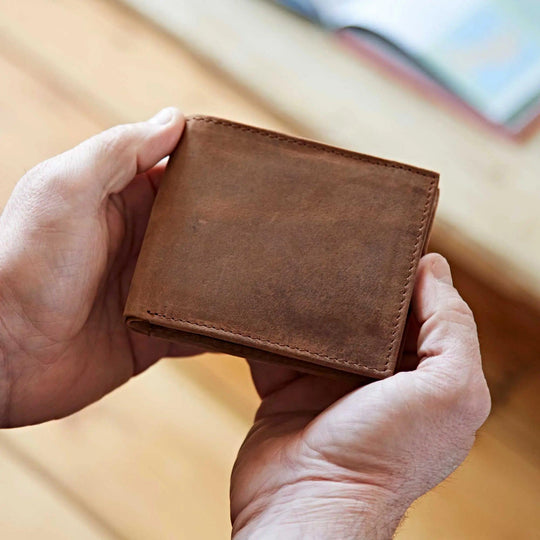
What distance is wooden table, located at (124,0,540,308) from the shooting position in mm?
1064

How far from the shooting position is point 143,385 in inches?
51.6

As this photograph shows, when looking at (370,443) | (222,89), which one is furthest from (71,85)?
(370,443)

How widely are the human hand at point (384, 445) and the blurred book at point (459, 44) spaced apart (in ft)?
1.25

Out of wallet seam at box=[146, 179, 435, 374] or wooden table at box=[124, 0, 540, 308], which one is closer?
wallet seam at box=[146, 179, 435, 374]

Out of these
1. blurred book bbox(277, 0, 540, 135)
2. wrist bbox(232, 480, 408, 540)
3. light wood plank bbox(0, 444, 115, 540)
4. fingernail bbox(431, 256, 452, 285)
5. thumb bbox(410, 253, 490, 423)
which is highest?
blurred book bbox(277, 0, 540, 135)

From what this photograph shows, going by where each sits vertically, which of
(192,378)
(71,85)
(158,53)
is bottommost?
(192,378)

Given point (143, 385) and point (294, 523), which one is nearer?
point (294, 523)

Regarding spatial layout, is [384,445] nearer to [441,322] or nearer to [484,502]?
[441,322]

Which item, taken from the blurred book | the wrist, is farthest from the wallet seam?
the blurred book

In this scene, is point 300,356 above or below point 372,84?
below

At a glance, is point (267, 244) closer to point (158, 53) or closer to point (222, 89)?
point (222, 89)

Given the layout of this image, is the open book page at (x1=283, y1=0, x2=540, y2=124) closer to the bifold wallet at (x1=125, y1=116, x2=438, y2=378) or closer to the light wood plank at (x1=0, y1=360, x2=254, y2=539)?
the bifold wallet at (x1=125, y1=116, x2=438, y2=378)

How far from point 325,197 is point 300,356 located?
0.17 m

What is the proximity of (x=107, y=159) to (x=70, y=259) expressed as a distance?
118 mm
